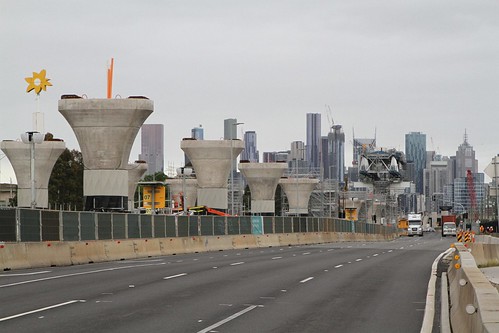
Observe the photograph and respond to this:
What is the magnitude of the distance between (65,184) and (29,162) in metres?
51.2

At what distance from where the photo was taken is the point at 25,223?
32312 mm

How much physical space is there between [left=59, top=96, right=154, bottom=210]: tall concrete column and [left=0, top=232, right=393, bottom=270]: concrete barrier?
7922 mm

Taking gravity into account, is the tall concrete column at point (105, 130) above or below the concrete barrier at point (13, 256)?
above

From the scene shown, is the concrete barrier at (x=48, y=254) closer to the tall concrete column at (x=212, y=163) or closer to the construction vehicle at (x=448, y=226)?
the tall concrete column at (x=212, y=163)

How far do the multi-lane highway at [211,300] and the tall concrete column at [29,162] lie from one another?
64691 millimetres

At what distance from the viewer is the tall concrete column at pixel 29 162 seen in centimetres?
9388

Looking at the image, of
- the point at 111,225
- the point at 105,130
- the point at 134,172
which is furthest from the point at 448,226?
the point at 111,225

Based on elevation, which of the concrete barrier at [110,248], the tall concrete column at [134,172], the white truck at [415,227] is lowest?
the white truck at [415,227]

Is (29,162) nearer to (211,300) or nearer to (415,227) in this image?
(211,300)

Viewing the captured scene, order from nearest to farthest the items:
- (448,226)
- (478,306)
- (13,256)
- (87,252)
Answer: (478,306) → (13,256) → (87,252) → (448,226)

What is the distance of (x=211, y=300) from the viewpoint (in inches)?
774

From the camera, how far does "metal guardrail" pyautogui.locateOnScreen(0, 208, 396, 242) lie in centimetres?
3206

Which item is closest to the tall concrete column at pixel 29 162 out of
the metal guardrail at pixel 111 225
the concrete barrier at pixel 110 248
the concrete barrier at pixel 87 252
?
the metal guardrail at pixel 111 225

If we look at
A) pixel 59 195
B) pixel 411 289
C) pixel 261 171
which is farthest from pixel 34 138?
pixel 59 195
